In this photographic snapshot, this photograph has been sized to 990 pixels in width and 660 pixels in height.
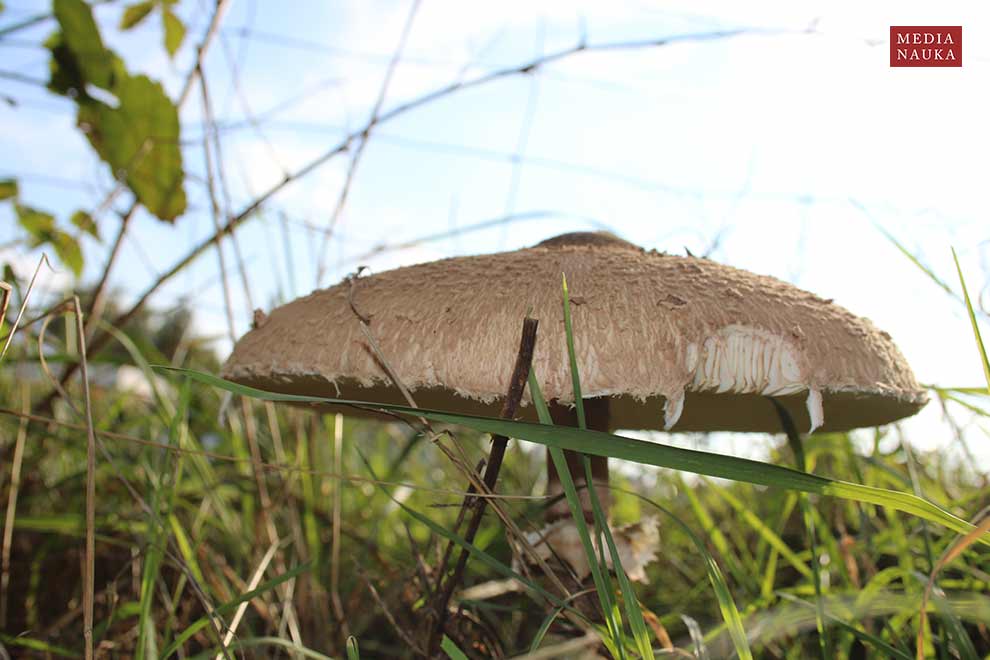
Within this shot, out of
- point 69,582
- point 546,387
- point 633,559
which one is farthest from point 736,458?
point 69,582

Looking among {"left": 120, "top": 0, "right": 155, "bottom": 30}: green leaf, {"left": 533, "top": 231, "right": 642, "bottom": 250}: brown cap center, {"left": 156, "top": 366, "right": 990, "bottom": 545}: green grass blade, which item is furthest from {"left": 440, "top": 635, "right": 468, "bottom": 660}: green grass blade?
{"left": 120, "top": 0, "right": 155, "bottom": 30}: green leaf

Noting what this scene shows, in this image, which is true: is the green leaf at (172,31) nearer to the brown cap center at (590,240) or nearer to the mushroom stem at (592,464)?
the brown cap center at (590,240)

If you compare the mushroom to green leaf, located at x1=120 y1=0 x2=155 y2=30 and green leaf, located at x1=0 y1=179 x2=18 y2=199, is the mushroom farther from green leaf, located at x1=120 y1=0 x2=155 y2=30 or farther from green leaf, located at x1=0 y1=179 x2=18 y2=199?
green leaf, located at x1=120 y1=0 x2=155 y2=30


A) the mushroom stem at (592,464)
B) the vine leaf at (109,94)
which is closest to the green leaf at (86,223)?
the vine leaf at (109,94)

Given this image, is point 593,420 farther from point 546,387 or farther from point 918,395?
point 918,395

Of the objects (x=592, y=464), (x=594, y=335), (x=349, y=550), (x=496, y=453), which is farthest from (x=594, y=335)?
(x=349, y=550)
